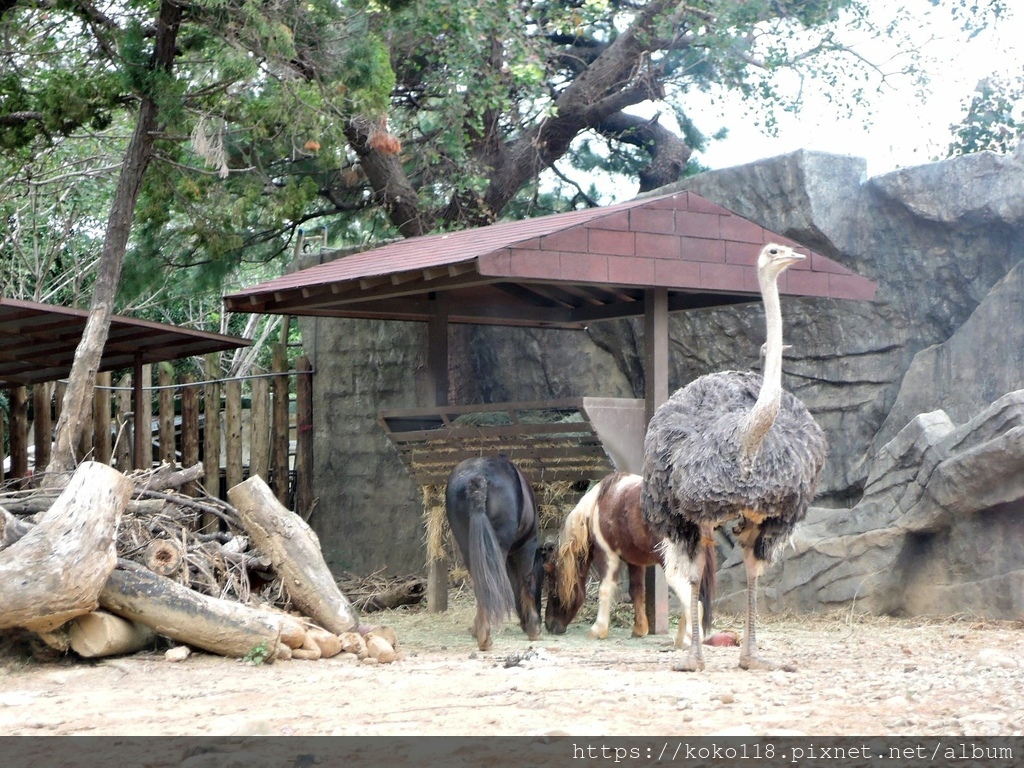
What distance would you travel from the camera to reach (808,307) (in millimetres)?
11469

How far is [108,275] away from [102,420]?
3.56 metres

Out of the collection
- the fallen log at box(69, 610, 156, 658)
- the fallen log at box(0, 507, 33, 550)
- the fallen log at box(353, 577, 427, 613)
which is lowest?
the fallen log at box(353, 577, 427, 613)

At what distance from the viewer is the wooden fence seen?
12.6 m

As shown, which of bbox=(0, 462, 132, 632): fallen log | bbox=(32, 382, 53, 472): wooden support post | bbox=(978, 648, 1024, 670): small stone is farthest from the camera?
bbox=(32, 382, 53, 472): wooden support post

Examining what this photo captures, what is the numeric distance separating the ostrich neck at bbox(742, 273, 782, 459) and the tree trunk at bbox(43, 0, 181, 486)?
5114 millimetres

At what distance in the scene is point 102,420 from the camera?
12641 millimetres

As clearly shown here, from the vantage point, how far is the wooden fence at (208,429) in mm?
12570

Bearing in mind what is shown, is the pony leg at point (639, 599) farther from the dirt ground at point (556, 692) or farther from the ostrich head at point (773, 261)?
the ostrich head at point (773, 261)

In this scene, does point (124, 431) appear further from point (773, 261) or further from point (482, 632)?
point (773, 261)

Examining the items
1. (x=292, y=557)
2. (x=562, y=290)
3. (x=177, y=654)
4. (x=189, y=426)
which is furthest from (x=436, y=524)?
(x=189, y=426)

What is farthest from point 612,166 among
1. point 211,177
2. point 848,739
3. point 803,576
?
point 848,739

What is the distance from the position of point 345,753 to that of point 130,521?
3.96m

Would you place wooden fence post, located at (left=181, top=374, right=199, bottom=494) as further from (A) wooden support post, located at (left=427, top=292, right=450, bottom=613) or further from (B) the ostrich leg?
(B) the ostrich leg

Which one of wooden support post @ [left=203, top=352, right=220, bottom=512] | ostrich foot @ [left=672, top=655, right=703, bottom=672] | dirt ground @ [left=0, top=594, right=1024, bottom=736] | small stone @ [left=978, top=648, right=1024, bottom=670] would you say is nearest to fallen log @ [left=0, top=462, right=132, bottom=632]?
dirt ground @ [left=0, top=594, right=1024, bottom=736]
